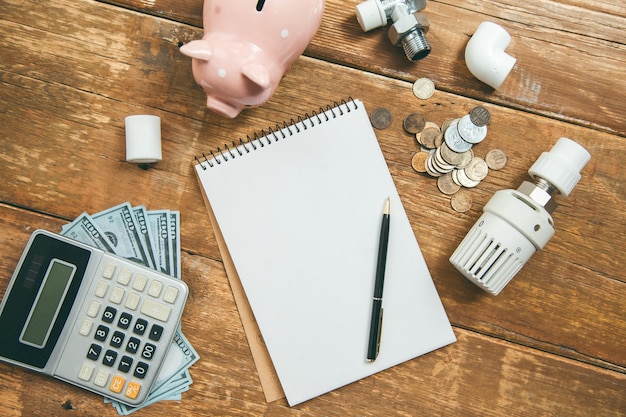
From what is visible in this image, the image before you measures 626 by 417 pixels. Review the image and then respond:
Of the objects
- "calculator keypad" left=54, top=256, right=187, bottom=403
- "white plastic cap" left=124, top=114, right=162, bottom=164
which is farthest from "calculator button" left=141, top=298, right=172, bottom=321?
"white plastic cap" left=124, top=114, right=162, bottom=164

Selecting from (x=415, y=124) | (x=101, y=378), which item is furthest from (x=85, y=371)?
(x=415, y=124)

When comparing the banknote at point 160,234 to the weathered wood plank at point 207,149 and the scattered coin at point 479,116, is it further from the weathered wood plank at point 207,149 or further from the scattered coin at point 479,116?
the scattered coin at point 479,116

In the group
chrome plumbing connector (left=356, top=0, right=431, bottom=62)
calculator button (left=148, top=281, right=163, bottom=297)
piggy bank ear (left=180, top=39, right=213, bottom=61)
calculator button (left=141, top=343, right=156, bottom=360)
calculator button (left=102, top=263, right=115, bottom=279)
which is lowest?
calculator button (left=141, top=343, right=156, bottom=360)

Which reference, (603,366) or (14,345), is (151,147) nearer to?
(14,345)

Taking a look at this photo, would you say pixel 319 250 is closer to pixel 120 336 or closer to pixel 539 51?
pixel 120 336

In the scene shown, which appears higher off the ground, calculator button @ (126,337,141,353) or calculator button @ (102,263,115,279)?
calculator button @ (102,263,115,279)

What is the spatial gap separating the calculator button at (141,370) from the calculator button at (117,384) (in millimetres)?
19

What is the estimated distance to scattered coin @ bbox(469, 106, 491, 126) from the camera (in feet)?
2.22

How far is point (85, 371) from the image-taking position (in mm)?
649

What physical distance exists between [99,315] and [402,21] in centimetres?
52

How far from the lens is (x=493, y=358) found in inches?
27.0

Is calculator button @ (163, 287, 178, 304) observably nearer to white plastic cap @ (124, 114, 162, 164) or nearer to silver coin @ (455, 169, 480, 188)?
white plastic cap @ (124, 114, 162, 164)

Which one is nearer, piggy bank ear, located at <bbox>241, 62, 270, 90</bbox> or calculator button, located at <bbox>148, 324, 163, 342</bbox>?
piggy bank ear, located at <bbox>241, 62, 270, 90</bbox>

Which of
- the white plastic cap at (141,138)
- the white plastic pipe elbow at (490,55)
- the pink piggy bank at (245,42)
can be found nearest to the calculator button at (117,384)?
the white plastic cap at (141,138)
